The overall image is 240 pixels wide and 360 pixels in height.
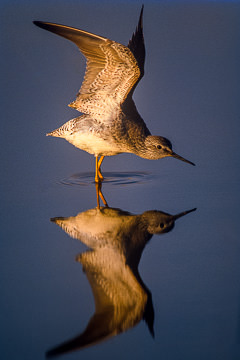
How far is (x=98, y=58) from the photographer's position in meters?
5.23

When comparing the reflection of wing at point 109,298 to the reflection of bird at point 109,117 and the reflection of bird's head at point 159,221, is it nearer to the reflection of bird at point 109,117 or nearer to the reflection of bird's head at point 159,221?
the reflection of bird's head at point 159,221

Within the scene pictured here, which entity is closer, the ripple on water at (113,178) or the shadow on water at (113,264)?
the shadow on water at (113,264)

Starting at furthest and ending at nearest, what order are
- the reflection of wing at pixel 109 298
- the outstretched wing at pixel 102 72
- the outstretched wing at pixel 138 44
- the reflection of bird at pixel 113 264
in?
the outstretched wing at pixel 138 44
the outstretched wing at pixel 102 72
the reflection of bird at pixel 113 264
the reflection of wing at pixel 109 298

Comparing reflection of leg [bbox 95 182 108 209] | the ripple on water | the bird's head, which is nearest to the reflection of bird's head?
reflection of leg [bbox 95 182 108 209]

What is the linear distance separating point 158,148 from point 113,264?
2.53 metres

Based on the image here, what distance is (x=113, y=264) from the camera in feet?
11.0

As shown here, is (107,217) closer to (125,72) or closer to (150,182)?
(150,182)

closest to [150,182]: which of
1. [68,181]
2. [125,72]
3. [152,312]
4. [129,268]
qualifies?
[68,181]

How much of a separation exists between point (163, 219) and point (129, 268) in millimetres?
1065

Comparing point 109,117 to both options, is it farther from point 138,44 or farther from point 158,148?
point 138,44

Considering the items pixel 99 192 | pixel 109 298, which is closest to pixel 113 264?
pixel 109 298

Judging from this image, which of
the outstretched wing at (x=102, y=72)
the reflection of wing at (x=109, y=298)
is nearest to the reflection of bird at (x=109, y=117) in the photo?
the outstretched wing at (x=102, y=72)

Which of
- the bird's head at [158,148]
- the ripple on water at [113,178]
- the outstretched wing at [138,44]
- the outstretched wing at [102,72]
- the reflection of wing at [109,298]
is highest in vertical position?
the outstretched wing at [138,44]

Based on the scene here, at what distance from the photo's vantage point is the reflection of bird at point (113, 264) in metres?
2.72
